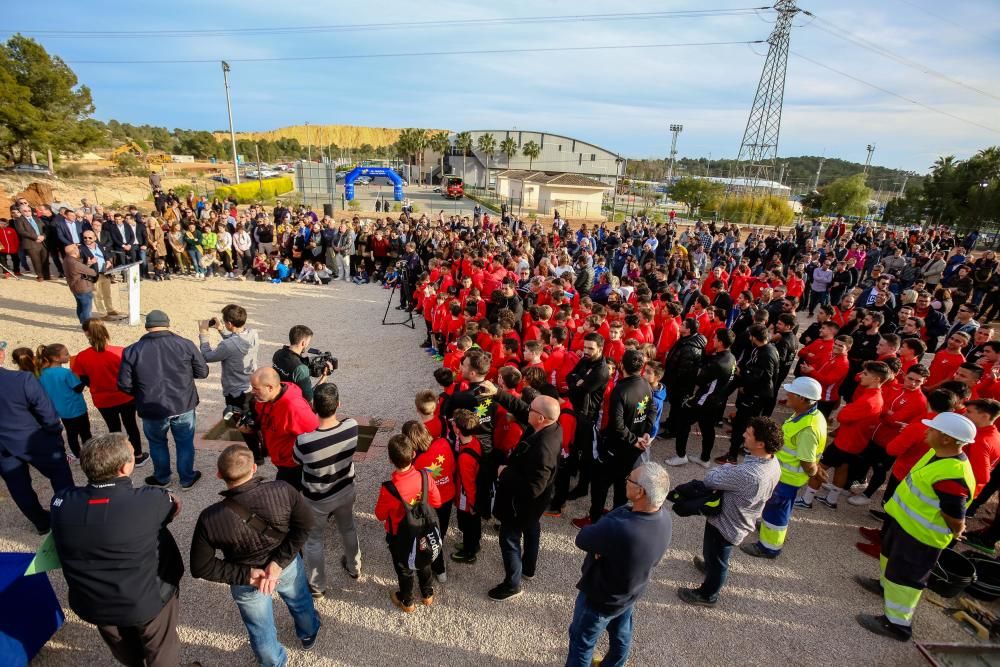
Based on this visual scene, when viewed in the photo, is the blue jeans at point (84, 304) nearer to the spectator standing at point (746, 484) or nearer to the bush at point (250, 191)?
the spectator standing at point (746, 484)

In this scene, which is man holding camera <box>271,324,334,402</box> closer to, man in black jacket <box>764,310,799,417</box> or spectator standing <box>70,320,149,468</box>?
spectator standing <box>70,320,149,468</box>

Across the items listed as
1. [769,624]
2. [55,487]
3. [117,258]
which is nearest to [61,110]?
[117,258]

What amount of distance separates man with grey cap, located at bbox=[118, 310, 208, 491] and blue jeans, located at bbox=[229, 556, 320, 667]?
254 centimetres

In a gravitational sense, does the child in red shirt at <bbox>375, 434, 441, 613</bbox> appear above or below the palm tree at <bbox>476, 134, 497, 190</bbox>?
below

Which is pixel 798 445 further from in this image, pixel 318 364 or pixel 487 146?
pixel 487 146

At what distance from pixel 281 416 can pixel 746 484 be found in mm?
3684

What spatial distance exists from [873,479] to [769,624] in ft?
8.31

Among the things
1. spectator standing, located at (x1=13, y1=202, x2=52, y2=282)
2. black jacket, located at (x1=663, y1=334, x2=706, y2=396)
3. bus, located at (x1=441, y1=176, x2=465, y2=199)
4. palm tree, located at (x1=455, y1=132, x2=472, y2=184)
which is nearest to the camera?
black jacket, located at (x1=663, y1=334, x2=706, y2=396)

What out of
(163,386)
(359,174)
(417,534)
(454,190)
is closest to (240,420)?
(163,386)

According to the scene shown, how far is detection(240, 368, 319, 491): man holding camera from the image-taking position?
3.81 metres

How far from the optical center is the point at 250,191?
3594cm

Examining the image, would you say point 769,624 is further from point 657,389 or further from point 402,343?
point 402,343

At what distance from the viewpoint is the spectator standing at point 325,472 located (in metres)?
3.43

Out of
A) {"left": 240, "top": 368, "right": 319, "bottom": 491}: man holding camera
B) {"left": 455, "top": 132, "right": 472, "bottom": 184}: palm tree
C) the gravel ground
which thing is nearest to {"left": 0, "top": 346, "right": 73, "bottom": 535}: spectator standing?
the gravel ground
